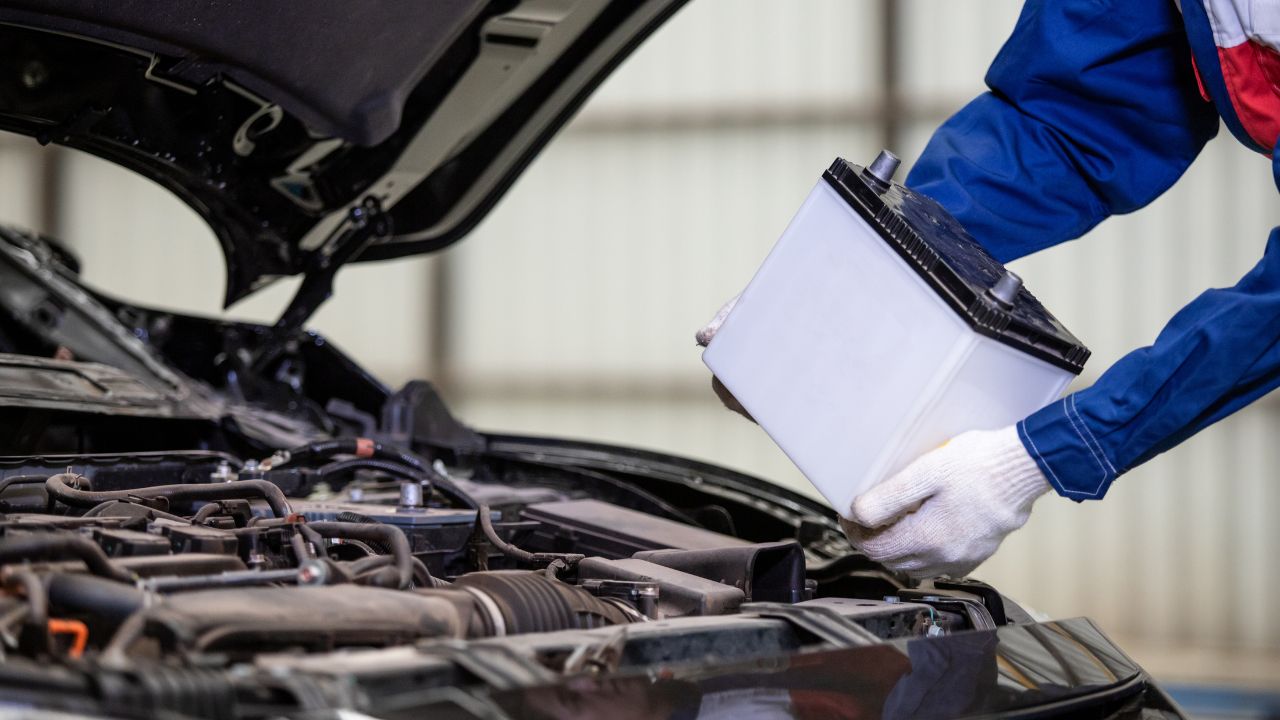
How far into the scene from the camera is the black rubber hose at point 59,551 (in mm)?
932

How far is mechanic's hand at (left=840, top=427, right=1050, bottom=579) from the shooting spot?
1196mm

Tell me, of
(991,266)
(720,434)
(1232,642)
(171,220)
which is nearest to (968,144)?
(991,266)

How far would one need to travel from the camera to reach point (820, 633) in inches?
43.3

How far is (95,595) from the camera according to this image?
2.99 feet

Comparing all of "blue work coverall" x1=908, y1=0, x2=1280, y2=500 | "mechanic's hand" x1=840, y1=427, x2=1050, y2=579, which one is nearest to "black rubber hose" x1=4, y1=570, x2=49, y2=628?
"mechanic's hand" x1=840, y1=427, x2=1050, y2=579

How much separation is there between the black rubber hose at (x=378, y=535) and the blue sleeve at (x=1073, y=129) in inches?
33.3

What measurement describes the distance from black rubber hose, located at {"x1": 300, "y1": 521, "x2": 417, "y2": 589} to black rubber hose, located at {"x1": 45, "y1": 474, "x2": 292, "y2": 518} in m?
0.06

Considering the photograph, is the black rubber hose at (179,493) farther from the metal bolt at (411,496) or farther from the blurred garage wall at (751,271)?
the blurred garage wall at (751,271)

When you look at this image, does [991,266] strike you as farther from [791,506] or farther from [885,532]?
[791,506]

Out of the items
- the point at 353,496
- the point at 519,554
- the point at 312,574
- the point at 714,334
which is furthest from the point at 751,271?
the point at 312,574

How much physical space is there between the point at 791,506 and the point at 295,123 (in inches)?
38.3

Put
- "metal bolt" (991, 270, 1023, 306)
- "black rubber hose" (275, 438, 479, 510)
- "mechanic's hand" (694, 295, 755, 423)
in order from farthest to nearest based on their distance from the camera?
"black rubber hose" (275, 438, 479, 510) < "mechanic's hand" (694, 295, 755, 423) < "metal bolt" (991, 270, 1023, 306)

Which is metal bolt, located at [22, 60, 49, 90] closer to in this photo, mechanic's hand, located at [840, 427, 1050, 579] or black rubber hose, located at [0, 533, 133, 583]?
black rubber hose, located at [0, 533, 133, 583]

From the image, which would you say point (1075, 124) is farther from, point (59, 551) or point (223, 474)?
point (59, 551)
